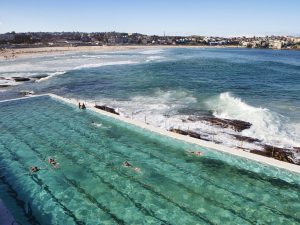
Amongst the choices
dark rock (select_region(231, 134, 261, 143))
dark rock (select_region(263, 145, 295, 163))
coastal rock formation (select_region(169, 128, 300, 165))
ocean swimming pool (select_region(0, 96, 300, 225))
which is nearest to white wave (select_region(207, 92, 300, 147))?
dark rock (select_region(231, 134, 261, 143))

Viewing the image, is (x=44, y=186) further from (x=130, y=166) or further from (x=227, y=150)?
(x=227, y=150)

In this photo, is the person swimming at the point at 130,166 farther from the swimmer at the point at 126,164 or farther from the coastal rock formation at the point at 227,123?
the coastal rock formation at the point at 227,123

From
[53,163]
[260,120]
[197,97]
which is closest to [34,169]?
[53,163]

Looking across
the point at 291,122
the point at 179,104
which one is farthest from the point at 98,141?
the point at 291,122

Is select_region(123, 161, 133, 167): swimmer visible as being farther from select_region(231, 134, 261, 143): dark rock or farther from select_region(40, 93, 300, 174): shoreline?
select_region(231, 134, 261, 143): dark rock

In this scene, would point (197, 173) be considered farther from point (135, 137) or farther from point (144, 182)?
point (135, 137)
